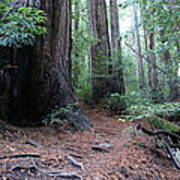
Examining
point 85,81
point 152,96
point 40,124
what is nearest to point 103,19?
point 85,81

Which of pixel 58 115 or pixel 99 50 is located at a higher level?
pixel 99 50

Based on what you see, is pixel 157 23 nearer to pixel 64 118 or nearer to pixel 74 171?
pixel 64 118

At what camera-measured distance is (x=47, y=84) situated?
410cm

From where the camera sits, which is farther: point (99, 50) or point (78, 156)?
point (99, 50)

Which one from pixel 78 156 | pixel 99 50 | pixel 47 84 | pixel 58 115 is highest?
pixel 99 50

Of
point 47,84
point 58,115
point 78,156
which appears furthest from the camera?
point 47,84

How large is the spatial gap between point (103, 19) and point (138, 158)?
24.3 feet

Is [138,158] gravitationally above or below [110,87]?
below

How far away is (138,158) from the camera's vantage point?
9.25 ft

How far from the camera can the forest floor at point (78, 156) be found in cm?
199

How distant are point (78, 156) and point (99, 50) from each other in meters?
6.24

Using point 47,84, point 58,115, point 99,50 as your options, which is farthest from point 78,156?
point 99,50

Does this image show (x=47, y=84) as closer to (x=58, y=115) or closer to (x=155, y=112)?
(x=58, y=115)

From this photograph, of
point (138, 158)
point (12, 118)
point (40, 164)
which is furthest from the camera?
point (12, 118)
